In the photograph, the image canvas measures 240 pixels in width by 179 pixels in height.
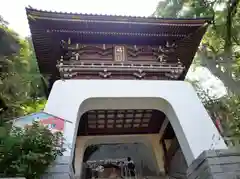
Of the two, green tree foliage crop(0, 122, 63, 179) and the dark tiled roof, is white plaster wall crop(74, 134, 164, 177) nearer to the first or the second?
the dark tiled roof

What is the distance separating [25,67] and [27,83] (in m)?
0.39

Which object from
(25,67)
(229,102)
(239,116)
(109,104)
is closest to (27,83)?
(25,67)

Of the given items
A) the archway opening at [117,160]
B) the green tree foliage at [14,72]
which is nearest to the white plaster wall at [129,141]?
the archway opening at [117,160]

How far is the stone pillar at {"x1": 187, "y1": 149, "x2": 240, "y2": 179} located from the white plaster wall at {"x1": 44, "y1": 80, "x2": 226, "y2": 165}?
471 mm

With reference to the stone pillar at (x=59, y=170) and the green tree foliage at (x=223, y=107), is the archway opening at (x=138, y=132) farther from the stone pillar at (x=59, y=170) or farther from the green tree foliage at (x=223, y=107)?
the stone pillar at (x=59, y=170)

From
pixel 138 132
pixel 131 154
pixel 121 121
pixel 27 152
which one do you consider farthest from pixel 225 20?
pixel 131 154

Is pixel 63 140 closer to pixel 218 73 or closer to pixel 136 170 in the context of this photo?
pixel 136 170

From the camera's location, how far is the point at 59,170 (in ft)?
14.6

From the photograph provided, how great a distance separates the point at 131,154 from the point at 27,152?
306 inches

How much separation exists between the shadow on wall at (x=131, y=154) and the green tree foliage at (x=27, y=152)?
5.15m

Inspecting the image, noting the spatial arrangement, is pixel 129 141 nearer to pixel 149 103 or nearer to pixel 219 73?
pixel 149 103

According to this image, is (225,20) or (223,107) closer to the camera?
(225,20)

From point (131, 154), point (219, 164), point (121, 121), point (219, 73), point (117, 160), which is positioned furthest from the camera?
point (131, 154)

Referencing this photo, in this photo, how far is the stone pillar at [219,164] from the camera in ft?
14.7
